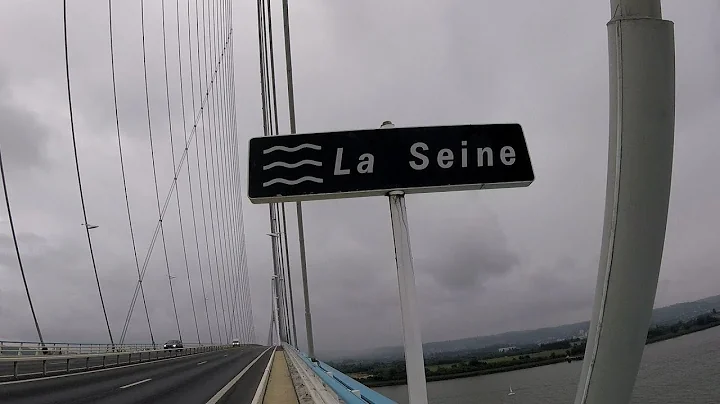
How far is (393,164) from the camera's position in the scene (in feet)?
9.36

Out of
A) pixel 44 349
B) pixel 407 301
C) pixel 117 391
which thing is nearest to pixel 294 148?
pixel 407 301

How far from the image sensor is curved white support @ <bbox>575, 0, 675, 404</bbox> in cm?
122

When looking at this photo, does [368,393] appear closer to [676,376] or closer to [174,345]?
[676,376]

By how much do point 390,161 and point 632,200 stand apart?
1714 mm

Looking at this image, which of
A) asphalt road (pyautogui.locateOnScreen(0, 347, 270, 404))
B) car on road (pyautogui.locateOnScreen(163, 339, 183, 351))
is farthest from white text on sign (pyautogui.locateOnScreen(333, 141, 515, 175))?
car on road (pyautogui.locateOnScreen(163, 339, 183, 351))

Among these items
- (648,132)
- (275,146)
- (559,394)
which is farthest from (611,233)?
(275,146)

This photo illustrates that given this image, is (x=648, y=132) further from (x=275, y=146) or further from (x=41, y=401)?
(x=41, y=401)

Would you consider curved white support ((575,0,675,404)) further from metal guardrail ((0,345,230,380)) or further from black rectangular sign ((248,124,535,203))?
metal guardrail ((0,345,230,380))

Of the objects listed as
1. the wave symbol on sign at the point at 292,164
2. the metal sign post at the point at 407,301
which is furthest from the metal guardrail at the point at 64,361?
the metal sign post at the point at 407,301

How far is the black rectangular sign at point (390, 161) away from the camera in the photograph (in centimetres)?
278

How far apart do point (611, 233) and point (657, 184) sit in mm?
150

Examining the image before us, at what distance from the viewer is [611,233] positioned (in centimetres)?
124

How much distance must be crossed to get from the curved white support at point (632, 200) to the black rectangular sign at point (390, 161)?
152 centimetres

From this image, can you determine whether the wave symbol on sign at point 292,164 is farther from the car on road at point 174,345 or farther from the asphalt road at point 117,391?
the car on road at point 174,345
